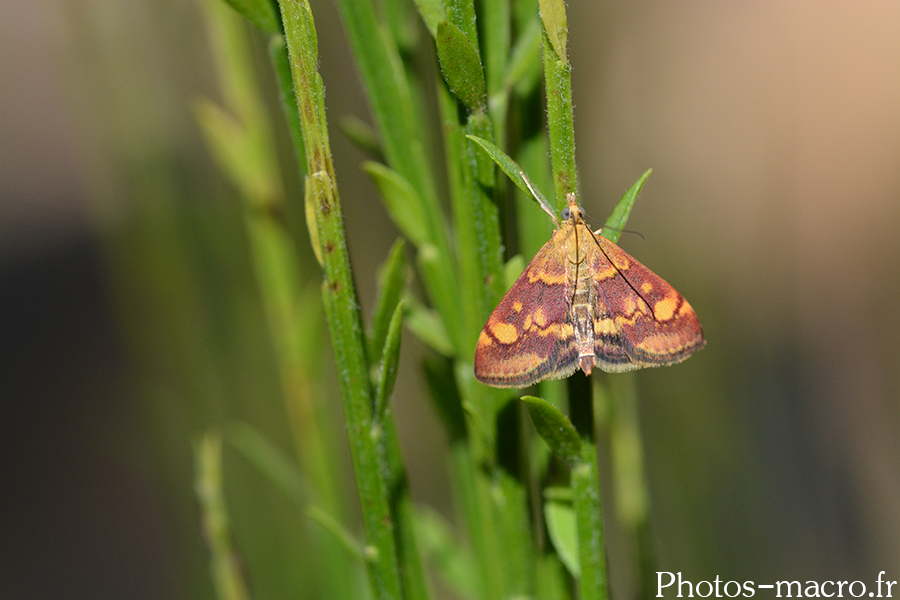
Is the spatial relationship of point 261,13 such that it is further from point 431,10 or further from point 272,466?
point 272,466

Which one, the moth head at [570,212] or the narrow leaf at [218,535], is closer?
the moth head at [570,212]

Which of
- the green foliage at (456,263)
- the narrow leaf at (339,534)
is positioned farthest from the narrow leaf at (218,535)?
the narrow leaf at (339,534)

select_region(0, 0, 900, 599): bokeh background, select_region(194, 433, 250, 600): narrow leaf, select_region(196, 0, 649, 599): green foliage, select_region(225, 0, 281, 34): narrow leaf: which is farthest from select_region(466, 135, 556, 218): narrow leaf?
select_region(0, 0, 900, 599): bokeh background

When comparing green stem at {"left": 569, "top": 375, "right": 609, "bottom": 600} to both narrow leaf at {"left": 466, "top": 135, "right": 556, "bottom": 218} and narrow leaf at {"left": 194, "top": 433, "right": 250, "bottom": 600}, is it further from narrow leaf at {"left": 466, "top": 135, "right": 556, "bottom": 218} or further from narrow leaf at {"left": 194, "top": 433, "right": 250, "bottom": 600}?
narrow leaf at {"left": 194, "top": 433, "right": 250, "bottom": 600}

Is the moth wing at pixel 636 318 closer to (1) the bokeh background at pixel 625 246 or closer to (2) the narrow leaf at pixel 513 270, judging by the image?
(2) the narrow leaf at pixel 513 270

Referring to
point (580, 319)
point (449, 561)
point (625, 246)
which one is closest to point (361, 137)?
point (580, 319)

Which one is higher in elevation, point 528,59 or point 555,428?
point 528,59
